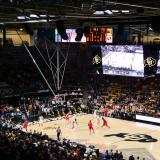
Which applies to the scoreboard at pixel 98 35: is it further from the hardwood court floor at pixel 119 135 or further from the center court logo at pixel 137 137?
the center court logo at pixel 137 137

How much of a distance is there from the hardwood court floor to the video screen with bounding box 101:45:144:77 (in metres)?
4.47

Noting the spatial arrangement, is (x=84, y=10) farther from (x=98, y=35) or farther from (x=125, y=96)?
(x=125, y=96)

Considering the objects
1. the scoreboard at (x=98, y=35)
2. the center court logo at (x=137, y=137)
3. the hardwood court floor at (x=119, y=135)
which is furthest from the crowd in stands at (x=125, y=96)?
the scoreboard at (x=98, y=35)

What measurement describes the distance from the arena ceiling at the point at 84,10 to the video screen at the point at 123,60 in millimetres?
8973

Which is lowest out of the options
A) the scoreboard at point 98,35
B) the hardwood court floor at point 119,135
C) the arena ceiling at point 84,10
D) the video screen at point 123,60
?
the hardwood court floor at point 119,135

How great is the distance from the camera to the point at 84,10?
67.5ft

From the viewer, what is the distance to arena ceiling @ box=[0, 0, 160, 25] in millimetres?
18422

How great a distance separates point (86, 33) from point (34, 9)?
6.72m

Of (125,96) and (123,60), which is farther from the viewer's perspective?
(125,96)

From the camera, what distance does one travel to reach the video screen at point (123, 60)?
33.4 metres

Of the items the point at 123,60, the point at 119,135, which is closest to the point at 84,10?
the point at 119,135

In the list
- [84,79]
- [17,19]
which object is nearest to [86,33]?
[17,19]

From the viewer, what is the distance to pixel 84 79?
42.1 m

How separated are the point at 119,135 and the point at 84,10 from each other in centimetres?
1233
